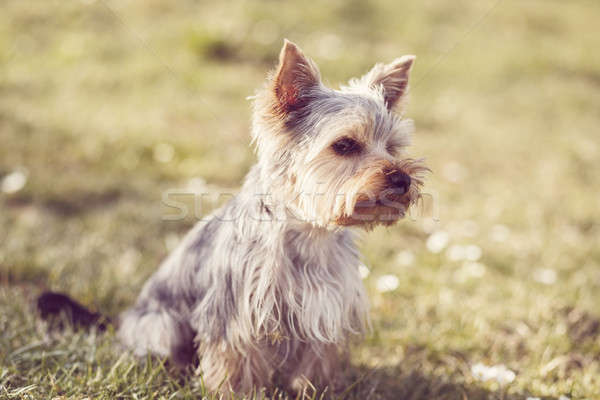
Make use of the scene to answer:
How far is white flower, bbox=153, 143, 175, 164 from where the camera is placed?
7.01m

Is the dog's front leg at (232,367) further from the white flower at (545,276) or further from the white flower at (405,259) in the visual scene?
the white flower at (545,276)

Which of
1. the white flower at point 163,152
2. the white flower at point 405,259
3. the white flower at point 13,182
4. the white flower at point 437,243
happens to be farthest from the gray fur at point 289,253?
the white flower at point 163,152

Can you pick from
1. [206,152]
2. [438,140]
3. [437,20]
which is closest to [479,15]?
[437,20]

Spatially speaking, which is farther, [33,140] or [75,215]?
[33,140]

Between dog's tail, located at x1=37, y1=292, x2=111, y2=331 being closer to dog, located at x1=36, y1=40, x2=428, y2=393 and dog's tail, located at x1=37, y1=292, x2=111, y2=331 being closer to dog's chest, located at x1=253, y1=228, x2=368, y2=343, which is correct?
dog, located at x1=36, y1=40, x2=428, y2=393

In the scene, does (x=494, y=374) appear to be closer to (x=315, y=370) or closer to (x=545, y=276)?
(x=315, y=370)

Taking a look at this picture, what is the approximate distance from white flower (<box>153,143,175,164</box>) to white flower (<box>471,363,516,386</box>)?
493 centimetres

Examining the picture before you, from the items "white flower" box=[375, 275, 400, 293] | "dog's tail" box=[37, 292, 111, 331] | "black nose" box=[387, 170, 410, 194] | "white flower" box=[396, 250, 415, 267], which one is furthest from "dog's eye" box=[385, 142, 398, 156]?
"dog's tail" box=[37, 292, 111, 331]

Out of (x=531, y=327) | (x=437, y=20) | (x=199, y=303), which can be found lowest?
(x=531, y=327)

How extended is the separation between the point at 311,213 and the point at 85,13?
9752 millimetres

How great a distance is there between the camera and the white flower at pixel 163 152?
7012 millimetres

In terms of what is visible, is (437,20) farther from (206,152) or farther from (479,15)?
(206,152)

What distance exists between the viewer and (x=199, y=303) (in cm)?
349

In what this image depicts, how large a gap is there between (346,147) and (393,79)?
2.24ft
